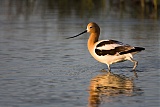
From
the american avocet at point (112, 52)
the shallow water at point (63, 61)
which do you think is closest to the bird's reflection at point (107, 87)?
the shallow water at point (63, 61)

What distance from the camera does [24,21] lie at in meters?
20.5

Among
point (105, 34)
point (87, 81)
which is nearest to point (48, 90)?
point (87, 81)

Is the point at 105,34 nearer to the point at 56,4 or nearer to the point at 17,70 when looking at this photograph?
the point at 17,70

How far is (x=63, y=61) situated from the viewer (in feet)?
42.1

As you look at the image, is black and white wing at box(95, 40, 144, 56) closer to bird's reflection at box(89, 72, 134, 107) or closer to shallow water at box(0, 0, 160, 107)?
shallow water at box(0, 0, 160, 107)

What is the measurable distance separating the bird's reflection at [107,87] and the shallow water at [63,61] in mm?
21

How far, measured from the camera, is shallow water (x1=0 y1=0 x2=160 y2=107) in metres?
9.09

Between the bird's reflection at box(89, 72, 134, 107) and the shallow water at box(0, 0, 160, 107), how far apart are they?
2 centimetres

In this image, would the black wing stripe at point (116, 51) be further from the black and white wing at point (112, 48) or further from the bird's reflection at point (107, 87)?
the bird's reflection at point (107, 87)

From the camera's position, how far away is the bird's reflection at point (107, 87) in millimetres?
9126

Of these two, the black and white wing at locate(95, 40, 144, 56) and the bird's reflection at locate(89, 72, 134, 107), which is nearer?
the bird's reflection at locate(89, 72, 134, 107)

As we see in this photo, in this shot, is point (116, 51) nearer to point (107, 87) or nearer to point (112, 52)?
point (112, 52)

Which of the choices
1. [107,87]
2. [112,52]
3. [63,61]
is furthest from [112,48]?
[107,87]

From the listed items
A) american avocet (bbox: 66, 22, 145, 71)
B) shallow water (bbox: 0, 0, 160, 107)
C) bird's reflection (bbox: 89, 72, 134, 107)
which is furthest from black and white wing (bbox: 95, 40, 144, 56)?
bird's reflection (bbox: 89, 72, 134, 107)
